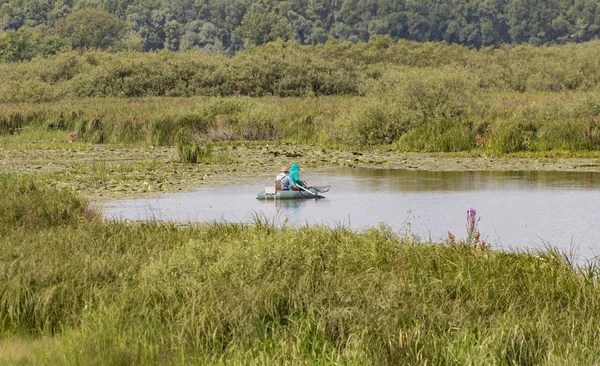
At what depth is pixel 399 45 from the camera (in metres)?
75.0

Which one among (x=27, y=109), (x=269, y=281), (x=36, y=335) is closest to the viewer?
(x=36, y=335)

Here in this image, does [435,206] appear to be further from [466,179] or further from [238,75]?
[238,75]

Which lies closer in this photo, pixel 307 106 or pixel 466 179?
pixel 466 179

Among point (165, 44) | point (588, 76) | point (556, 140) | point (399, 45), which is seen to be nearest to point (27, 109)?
point (556, 140)

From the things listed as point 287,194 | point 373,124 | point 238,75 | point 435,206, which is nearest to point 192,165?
point 287,194

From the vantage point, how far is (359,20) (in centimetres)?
12338

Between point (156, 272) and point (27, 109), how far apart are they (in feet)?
101

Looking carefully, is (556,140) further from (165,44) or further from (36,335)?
(165,44)

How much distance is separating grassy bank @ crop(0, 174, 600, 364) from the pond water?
9.20 feet

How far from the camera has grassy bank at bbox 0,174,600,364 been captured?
6.93 metres

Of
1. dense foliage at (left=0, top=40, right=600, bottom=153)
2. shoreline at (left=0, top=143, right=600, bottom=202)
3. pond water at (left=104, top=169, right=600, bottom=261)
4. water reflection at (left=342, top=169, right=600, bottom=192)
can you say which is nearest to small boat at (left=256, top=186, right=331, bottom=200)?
pond water at (left=104, top=169, right=600, bottom=261)

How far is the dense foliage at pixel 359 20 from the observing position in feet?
388

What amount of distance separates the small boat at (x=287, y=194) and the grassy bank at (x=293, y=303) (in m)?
7.24

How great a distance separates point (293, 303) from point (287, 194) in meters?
10.1
